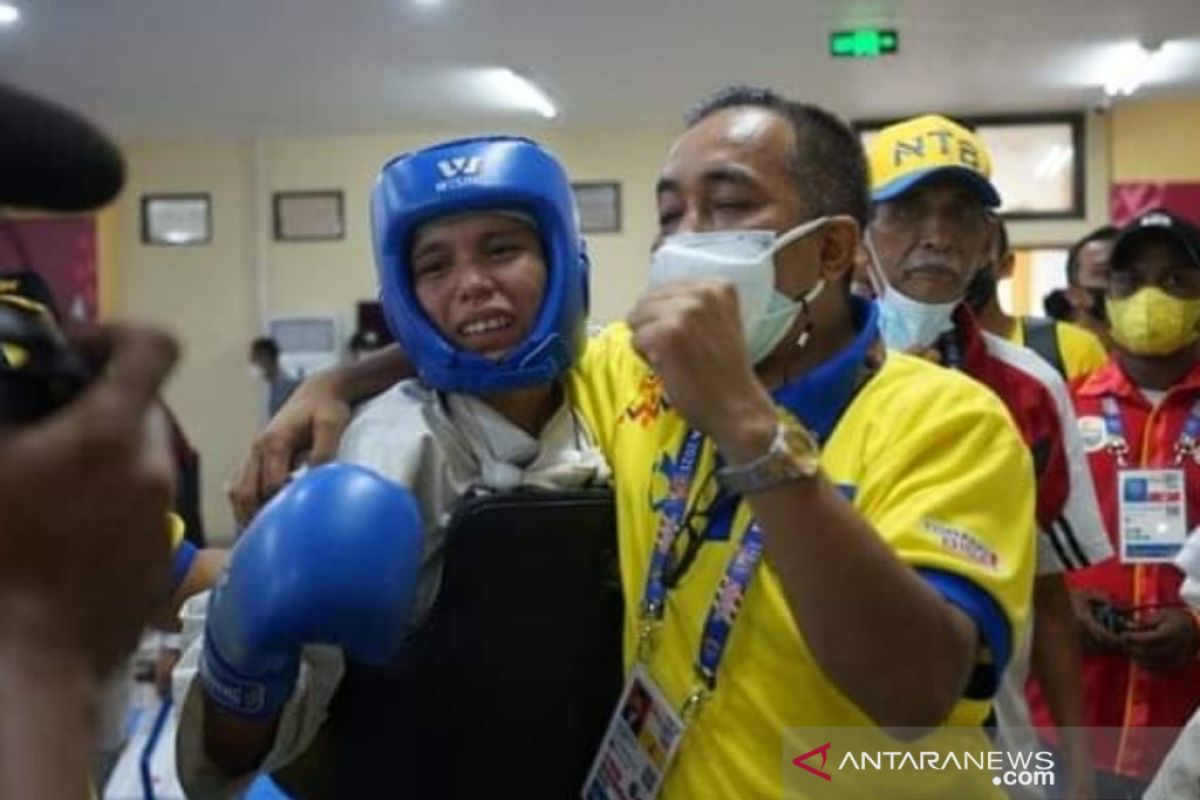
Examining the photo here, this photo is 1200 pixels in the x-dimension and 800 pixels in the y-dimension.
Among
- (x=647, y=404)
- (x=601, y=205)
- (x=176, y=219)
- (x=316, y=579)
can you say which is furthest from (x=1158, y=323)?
(x=176, y=219)

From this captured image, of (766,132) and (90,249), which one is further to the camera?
(90,249)

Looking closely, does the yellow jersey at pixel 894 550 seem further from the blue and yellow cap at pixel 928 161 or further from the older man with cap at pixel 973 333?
the blue and yellow cap at pixel 928 161

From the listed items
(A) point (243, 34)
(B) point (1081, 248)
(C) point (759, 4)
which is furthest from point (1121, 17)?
(A) point (243, 34)

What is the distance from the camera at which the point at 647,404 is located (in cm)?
145

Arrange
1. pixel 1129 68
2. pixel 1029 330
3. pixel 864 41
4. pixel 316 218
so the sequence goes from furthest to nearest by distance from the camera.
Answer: pixel 316 218 < pixel 1129 68 < pixel 864 41 < pixel 1029 330

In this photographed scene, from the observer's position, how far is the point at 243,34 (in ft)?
22.1

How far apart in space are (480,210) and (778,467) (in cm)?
48

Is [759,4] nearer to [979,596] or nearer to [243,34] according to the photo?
[243,34]

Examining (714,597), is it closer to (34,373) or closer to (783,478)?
(783,478)

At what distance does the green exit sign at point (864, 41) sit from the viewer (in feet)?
22.6

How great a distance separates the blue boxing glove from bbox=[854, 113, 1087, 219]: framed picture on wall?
27.5 feet

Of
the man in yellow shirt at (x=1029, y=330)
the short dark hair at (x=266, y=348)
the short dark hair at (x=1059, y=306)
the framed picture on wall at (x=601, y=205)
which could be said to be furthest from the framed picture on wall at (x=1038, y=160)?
the man in yellow shirt at (x=1029, y=330)

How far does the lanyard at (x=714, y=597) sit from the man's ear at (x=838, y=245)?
0.27 m

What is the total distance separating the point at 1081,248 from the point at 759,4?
2.51 m
